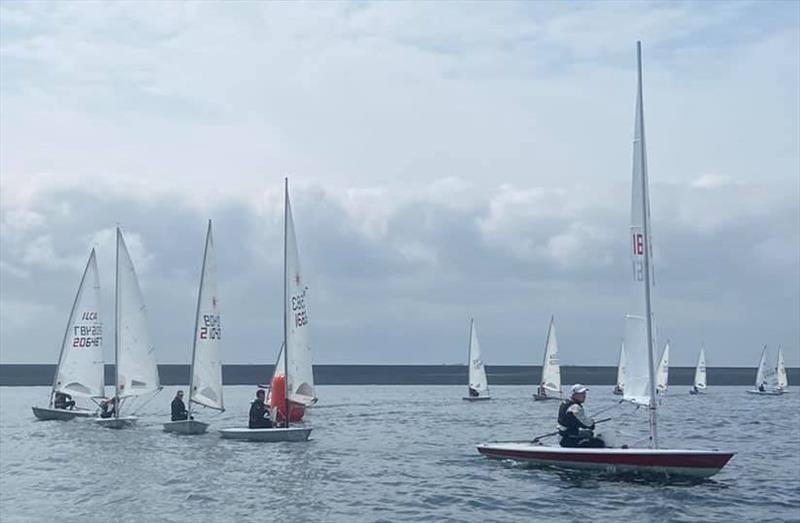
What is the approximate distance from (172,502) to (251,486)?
2798 millimetres

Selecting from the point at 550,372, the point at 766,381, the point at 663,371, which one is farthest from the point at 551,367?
the point at 766,381

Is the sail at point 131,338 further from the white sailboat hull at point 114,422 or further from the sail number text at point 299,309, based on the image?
the sail number text at point 299,309

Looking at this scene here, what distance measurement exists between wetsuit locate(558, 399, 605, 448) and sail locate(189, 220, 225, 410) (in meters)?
18.4

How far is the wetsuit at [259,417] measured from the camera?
119 ft

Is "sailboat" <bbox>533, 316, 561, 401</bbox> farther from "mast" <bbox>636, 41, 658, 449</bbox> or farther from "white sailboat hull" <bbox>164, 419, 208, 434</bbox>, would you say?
"mast" <bbox>636, 41, 658, 449</bbox>

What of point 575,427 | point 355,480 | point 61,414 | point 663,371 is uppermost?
point 663,371

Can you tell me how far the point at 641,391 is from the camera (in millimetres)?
26703

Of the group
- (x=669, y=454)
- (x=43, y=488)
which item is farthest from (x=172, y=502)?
(x=669, y=454)

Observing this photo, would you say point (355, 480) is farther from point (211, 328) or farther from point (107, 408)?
point (107, 408)

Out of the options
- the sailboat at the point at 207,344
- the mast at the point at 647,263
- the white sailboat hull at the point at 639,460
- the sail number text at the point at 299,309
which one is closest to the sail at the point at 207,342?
the sailboat at the point at 207,344

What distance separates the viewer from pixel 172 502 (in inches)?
981

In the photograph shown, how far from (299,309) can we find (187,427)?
6.62 m

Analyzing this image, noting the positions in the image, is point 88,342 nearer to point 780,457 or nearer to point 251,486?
point 251,486

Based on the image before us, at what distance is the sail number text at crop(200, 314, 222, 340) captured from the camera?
42.8 meters
